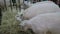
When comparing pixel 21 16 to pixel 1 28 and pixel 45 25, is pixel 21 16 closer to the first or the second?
pixel 1 28

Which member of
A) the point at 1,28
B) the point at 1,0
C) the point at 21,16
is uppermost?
the point at 1,0

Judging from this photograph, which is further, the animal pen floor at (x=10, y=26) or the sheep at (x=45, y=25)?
the animal pen floor at (x=10, y=26)

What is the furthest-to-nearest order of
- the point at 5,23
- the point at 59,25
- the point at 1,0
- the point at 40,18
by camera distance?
the point at 1,0, the point at 5,23, the point at 40,18, the point at 59,25

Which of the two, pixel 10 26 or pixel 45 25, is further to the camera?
pixel 10 26

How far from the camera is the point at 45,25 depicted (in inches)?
46.9

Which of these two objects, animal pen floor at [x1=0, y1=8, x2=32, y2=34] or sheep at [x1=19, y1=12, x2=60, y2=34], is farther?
animal pen floor at [x1=0, y1=8, x2=32, y2=34]

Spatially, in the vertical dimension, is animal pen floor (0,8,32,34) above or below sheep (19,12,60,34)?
below

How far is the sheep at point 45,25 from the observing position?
1.16 metres

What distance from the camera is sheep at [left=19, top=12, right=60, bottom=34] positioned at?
1.16 meters

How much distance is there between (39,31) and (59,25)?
197mm

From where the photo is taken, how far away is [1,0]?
186 cm

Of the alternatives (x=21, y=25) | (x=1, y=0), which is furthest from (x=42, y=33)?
(x=1, y=0)

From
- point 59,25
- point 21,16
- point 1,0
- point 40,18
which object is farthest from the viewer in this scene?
point 1,0

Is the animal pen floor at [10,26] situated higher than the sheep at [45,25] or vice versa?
the sheep at [45,25]
